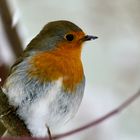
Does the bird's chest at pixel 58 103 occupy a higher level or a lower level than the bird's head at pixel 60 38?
lower

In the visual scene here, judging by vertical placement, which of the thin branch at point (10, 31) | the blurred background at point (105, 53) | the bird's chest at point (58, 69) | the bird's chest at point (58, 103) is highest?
the thin branch at point (10, 31)

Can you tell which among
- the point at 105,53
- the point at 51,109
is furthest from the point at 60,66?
the point at 105,53

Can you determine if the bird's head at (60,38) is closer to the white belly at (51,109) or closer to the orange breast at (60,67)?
the orange breast at (60,67)

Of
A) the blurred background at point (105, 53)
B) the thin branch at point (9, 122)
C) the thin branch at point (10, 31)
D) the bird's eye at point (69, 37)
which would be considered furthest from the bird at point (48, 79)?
the blurred background at point (105, 53)

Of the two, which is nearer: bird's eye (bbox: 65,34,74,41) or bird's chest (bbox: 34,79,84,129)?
bird's chest (bbox: 34,79,84,129)

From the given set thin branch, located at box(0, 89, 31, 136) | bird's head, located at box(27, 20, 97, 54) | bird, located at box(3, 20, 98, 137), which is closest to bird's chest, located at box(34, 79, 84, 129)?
bird, located at box(3, 20, 98, 137)

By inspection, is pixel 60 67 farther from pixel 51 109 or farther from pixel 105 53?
pixel 105 53

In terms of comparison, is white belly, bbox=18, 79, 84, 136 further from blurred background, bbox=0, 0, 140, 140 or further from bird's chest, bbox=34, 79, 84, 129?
blurred background, bbox=0, 0, 140, 140

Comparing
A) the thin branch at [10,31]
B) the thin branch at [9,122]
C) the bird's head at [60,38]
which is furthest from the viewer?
the bird's head at [60,38]
